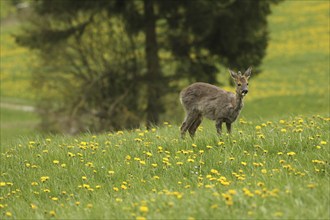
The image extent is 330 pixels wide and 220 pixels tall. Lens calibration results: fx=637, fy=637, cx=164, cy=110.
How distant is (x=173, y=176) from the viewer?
8609mm

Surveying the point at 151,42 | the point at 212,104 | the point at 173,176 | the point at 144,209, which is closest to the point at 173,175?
the point at 173,176

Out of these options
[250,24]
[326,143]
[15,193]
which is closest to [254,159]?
[326,143]

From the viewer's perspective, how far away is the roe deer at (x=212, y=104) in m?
10.9

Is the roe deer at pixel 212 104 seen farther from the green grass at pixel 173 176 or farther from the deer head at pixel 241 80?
the green grass at pixel 173 176

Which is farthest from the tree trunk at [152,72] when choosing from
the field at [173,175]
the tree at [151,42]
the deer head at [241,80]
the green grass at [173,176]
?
the deer head at [241,80]

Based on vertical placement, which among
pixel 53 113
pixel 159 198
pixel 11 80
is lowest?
pixel 11 80

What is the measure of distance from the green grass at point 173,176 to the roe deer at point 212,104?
47 cm

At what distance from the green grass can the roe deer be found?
47cm

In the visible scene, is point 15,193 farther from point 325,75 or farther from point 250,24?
point 325,75

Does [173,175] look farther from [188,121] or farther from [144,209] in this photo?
[188,121]

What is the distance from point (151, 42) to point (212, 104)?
11535 millimetres

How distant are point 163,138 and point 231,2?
1221 centimetres

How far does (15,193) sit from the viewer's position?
8.73 m

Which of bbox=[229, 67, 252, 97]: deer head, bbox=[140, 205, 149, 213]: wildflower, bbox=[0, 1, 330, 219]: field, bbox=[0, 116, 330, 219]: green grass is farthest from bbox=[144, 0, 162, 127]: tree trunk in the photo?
bbox=[140, 205, 149, 213]: wildflower
